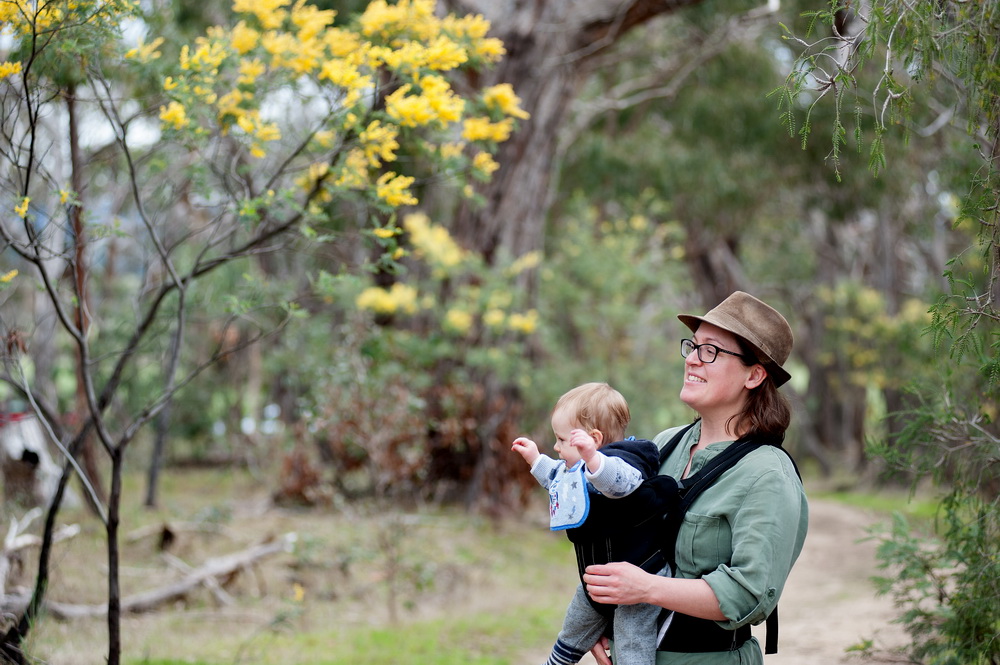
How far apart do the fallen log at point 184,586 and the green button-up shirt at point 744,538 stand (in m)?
3.51

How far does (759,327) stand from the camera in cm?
243

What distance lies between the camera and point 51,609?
530cm

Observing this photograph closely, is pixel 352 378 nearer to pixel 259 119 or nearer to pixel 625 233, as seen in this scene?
pixel 259 119

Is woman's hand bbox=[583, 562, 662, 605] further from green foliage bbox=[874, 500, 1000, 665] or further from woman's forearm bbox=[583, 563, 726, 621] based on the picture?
green foliage bbox=[874, 500, 1000, 665]

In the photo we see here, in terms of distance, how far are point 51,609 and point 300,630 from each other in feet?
5.12

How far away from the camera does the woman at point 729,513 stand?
2.14 meters

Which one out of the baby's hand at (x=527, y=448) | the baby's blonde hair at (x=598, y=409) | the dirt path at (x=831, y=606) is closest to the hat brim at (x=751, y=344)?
the baby's blonde hair at (x=598, y=409)

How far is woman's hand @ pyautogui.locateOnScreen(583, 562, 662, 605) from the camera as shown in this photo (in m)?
2.17

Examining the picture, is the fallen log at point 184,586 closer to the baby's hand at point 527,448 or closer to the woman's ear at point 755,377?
the baby's hand at point 527,448

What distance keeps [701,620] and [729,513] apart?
0.28 metres

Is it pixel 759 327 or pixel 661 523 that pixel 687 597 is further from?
pixel 759 327

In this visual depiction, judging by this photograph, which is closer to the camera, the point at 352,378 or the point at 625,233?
the point at 352,378

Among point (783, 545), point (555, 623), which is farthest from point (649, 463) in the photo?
point (555, 623)

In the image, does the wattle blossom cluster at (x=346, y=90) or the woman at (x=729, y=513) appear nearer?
the woman at (x=729, y=513)
